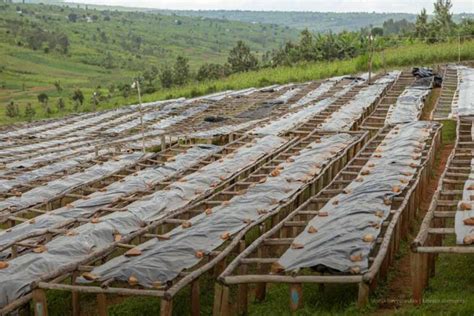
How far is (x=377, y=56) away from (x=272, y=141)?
1924 centimetres

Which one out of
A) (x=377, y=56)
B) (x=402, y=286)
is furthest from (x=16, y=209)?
(x=377, y=56)

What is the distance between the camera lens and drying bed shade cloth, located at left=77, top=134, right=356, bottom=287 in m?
6.79

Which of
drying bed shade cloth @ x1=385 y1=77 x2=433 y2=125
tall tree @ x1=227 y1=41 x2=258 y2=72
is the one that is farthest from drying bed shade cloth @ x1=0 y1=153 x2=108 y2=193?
tall tree @ x1=227 y1=41 x2=258 y2=72

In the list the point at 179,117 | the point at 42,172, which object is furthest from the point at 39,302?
the point at 179,117

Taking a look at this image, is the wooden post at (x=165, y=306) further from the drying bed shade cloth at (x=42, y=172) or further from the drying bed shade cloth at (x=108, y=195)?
the drying bed shade cloth at (x=42, y=172)

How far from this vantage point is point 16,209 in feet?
34.8

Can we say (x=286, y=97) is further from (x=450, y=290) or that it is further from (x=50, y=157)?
(x=450, y=290)

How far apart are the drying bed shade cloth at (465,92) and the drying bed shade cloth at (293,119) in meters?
3.97

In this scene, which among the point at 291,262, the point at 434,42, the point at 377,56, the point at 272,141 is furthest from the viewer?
the point at 434,42

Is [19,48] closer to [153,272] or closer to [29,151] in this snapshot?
[29,151]

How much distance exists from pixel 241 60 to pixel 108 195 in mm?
29181

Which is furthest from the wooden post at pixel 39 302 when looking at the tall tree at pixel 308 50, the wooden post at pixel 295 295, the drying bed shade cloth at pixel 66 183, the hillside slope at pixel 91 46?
the hillside slope at pixel 91 46

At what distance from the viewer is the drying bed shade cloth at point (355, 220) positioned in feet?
21.8

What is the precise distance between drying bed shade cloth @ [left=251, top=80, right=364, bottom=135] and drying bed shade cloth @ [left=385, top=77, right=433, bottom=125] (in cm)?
223
